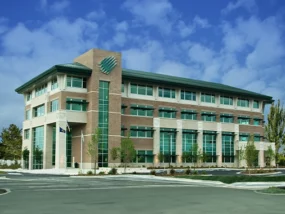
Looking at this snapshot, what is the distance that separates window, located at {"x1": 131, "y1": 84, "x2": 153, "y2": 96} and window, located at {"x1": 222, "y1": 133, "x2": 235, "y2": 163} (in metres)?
18.5

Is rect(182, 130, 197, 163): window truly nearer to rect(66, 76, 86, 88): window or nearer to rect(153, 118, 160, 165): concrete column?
rect(153, 118, 160, 165): concrete column

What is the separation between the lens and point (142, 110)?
6944 cm

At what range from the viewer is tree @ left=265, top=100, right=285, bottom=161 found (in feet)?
298

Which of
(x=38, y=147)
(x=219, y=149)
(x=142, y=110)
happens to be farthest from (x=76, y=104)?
(x=219, y=149)

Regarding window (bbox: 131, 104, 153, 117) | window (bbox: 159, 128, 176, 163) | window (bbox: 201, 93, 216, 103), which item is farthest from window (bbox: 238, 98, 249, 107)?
window (bbox: 131, 104, 153, 117)

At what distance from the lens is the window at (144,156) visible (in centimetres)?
6781

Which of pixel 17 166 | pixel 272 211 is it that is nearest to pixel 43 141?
pixel 17 166

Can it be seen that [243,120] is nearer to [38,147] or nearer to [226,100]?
[226,100]

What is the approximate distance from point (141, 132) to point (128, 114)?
3.91m

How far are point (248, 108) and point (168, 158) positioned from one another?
22.9 meters

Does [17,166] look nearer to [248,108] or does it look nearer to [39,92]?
[39,92]

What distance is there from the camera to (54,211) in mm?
12820

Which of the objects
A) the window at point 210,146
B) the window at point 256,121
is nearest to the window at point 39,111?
the window at point 210,146

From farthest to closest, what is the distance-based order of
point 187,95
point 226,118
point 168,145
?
point 226,118 < point 187,95 < point 168,145
